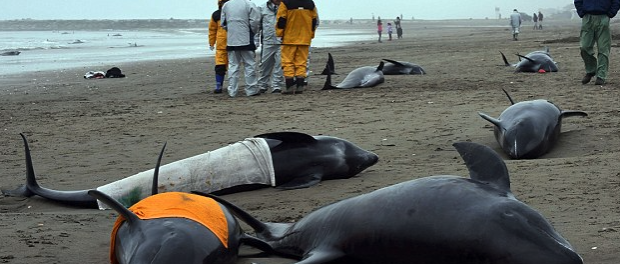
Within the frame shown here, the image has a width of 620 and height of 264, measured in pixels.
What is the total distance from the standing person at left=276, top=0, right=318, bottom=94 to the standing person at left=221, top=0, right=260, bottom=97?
66 centimetres

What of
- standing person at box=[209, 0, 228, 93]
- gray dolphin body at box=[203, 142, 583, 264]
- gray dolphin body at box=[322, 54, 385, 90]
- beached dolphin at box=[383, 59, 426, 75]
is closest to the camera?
gray dolphin body at box=[203, 142, 583, 264]

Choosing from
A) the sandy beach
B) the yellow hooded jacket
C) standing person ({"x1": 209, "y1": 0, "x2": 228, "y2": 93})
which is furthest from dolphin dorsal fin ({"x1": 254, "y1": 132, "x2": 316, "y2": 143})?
standing person ({"x1": 209, "y1": 0, "x2": 228, "y2": 93})

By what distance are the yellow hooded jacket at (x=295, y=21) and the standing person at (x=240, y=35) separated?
28.9 inches

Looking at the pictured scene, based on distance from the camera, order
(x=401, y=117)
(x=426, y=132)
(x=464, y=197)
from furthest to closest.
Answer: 1. (x=401, y=117)
2. (x=426, y=132)
3. (x=464, y=197)

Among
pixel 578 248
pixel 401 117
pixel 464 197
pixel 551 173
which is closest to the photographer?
pixel 464 197

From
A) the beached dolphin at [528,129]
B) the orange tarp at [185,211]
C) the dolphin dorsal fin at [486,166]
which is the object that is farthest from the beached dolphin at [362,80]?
the dolphin dorsal fin at [486,166]

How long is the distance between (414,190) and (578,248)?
101 cm

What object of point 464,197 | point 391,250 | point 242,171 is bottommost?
point 242,171

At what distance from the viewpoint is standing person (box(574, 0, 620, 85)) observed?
13.6m

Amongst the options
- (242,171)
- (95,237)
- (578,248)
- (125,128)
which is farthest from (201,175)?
(125,128)

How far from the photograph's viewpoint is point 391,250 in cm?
379

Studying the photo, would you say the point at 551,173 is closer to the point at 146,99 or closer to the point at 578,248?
the point at 578,248

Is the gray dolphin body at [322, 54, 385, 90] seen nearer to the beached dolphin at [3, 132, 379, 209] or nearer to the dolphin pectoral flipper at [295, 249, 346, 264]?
the beached dolphin at [3, 132, 379, 209]

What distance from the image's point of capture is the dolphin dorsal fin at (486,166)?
13.1 feet
